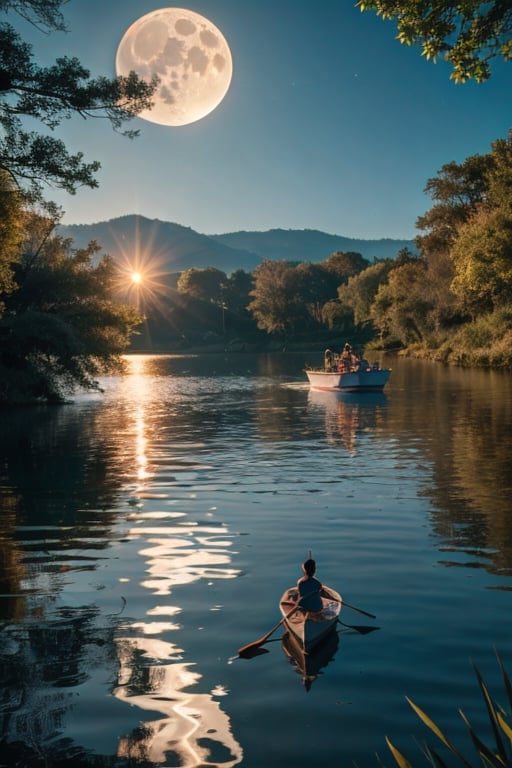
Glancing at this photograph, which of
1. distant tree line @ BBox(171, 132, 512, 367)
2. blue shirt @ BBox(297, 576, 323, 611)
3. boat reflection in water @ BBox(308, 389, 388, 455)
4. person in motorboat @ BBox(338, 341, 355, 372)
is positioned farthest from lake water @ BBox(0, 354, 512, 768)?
distant tree line @ BBox(171, 132, 512, 367)

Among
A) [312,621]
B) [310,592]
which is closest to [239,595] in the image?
[310,592]

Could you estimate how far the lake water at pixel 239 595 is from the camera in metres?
7.39

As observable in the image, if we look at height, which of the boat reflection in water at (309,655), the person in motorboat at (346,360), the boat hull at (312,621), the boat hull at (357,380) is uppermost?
the person in motorboat at (346,360)

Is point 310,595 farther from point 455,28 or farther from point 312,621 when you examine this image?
point 455,28

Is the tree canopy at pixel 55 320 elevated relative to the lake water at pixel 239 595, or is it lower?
elevated

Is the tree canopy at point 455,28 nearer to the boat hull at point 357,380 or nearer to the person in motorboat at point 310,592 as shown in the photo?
the person in motorboat at point 310,592

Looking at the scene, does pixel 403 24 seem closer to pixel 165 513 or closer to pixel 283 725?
pixel 165 513

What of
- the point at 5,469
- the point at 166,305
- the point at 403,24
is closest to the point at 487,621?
Result: the point at 403,24

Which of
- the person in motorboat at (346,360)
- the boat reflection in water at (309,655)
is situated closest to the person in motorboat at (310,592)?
the boat reflection in water at (309,655)

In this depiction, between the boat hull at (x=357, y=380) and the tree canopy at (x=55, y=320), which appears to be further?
the boat hull at (x=357, y=380)

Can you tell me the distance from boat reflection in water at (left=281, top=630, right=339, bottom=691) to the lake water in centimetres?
8

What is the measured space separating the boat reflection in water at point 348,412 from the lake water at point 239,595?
2624mm

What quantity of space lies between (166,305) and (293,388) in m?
138

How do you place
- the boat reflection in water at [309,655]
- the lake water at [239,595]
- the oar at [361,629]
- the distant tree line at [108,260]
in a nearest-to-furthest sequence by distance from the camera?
the lake water at [239,595], the boat reflection in water at [309,655], the oar at [361,629], the distant tree line at [108,260]
